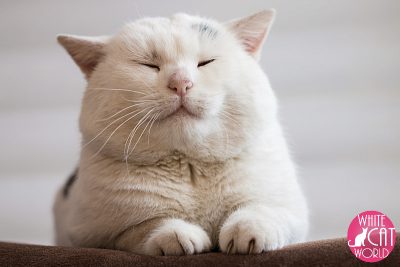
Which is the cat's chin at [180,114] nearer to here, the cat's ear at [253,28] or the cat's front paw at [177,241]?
the cat's front paw at [177,241]

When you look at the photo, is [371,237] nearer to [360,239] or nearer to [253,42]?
[360,239]

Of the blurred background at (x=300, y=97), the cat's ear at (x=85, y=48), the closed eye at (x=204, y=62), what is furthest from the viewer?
the blurred background at (x=300, y=97)

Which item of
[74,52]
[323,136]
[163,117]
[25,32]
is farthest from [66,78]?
[163,117]

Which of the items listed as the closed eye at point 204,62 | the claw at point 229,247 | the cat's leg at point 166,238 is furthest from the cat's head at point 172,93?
the claw at point 229,247

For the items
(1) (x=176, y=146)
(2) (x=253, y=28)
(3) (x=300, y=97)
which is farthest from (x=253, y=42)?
(3) (x=300, y=97)

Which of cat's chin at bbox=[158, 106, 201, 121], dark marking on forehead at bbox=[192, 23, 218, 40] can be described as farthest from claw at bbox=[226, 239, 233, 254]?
dark marking on forehead at bbox=[192, 23, 218, 40]

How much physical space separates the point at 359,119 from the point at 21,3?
6.16 ft

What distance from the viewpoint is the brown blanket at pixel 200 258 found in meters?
1.06

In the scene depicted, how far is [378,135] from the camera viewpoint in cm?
234

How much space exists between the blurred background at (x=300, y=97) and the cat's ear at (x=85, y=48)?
2.93ft

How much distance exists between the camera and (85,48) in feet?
5.05

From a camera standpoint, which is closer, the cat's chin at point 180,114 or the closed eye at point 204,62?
the cat's chin at point 180,114

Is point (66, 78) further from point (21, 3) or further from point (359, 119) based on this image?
point (359, 119)

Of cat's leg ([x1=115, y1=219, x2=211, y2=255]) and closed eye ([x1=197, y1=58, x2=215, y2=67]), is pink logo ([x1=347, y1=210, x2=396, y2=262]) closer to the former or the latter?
cat's leg ([x1=115, y1=219, x2=211, y2=255])
